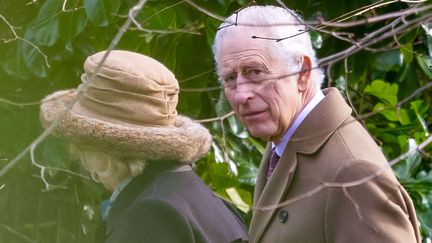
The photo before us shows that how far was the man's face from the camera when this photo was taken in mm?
2848

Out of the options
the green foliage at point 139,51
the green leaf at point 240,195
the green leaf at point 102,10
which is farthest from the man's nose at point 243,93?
the green leaf at point 240,195

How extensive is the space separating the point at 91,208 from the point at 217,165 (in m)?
0.56

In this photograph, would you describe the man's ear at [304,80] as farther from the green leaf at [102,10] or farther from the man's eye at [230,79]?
the green leaf at [102,10]

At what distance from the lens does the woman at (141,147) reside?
2.69 m

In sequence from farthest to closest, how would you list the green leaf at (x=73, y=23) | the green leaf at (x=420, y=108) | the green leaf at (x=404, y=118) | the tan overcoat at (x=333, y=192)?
the green leaf at (x=404, y=118), the green leaf at (x=420, y=108), the green leaf at (x=73, y=23), the tan overcoat at (x=333, y=192)

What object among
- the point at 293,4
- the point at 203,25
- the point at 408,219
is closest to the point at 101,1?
the point at 203,25

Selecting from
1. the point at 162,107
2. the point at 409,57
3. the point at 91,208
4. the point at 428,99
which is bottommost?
the point at 91,208

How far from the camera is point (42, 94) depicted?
4.38m

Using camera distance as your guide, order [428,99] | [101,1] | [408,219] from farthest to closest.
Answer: [428,99] → [101,1] → [408,219]

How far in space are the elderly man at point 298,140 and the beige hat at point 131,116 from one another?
17cm

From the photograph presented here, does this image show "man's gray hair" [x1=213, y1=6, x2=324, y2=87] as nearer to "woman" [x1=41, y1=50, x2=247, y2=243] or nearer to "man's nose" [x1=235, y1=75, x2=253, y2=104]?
"man's nose" [x1=235, y1=75, x2=253, y2=104]

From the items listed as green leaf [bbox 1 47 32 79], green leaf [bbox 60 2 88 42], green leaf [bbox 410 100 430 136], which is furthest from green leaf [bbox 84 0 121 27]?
green leaf [bbox 410 100 430 136]

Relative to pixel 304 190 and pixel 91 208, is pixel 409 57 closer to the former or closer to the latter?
pixel 91 208

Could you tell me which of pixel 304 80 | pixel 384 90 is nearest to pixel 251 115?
pixel 304 80
